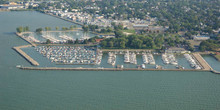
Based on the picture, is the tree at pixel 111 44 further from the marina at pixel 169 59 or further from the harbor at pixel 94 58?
the marina at pixel 169 59

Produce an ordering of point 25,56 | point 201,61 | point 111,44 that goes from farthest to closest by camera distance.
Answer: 1. point 111,44
2. point 25,56
3. point 201,61

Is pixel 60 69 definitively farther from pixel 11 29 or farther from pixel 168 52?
Answer: pixel 11 29

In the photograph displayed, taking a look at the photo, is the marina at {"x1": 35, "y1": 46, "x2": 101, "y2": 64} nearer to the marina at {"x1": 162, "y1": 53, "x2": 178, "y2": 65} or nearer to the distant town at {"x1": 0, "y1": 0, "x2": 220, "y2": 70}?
the distant town at {"x1": 0, "y1": 0, "x2": 220, "y2": 70}

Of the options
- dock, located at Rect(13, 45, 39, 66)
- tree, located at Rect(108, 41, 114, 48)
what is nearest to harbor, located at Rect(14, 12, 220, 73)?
dock, located at Rect(13, 45, 39, 66)

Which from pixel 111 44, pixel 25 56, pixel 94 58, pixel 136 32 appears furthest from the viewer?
pixel 136 32

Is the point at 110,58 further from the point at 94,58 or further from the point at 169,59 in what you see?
the point at 169,59

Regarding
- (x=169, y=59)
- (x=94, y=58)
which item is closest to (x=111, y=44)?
(x=94, y=58)

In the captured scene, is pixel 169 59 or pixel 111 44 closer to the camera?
pixel 169 59

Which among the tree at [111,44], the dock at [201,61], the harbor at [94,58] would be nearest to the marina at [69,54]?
the harbor at [94,58]

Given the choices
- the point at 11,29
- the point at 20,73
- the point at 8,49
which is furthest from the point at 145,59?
the point at 11,29

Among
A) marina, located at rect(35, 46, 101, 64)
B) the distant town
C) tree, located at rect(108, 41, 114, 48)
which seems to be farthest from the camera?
tree, located at rect(108, 41, 114, 48)

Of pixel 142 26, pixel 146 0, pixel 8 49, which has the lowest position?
pixel 8 49
